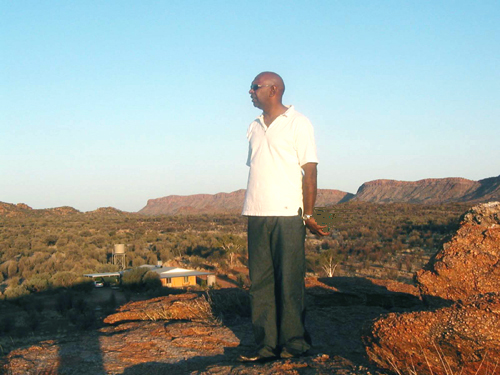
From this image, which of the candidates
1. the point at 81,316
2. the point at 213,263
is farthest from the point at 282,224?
the point at 213,263

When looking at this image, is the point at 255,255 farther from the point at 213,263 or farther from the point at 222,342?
the point at 213,263

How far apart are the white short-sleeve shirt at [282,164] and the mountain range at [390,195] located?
203ft

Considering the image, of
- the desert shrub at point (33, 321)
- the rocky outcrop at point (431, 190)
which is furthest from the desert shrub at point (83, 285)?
the rocky outcrop at point (431, 190)

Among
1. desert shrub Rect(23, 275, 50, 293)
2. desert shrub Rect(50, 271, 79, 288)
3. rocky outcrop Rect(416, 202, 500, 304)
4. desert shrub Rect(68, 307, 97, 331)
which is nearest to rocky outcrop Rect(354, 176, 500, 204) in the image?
desert shrub Rect(50, 271, 79, 288)

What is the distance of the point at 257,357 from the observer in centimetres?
315

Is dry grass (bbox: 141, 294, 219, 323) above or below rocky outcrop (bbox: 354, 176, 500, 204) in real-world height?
below

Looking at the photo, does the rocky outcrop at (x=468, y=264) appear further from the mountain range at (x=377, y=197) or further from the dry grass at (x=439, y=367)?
the mountain range at (x=377, y=197)

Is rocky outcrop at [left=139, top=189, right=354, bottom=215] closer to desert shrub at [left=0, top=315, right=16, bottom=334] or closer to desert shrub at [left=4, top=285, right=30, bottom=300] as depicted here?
desert shrub at [left=4, top=285, right=30, bottom=300]

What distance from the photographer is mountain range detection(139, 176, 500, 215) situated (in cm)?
7469

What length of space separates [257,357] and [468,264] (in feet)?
6.23

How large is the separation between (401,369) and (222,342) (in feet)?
5.24

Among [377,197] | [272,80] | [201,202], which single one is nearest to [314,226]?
[272,80]

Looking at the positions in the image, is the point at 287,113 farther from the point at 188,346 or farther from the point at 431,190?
the point at 431,190

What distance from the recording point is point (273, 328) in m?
3.29
